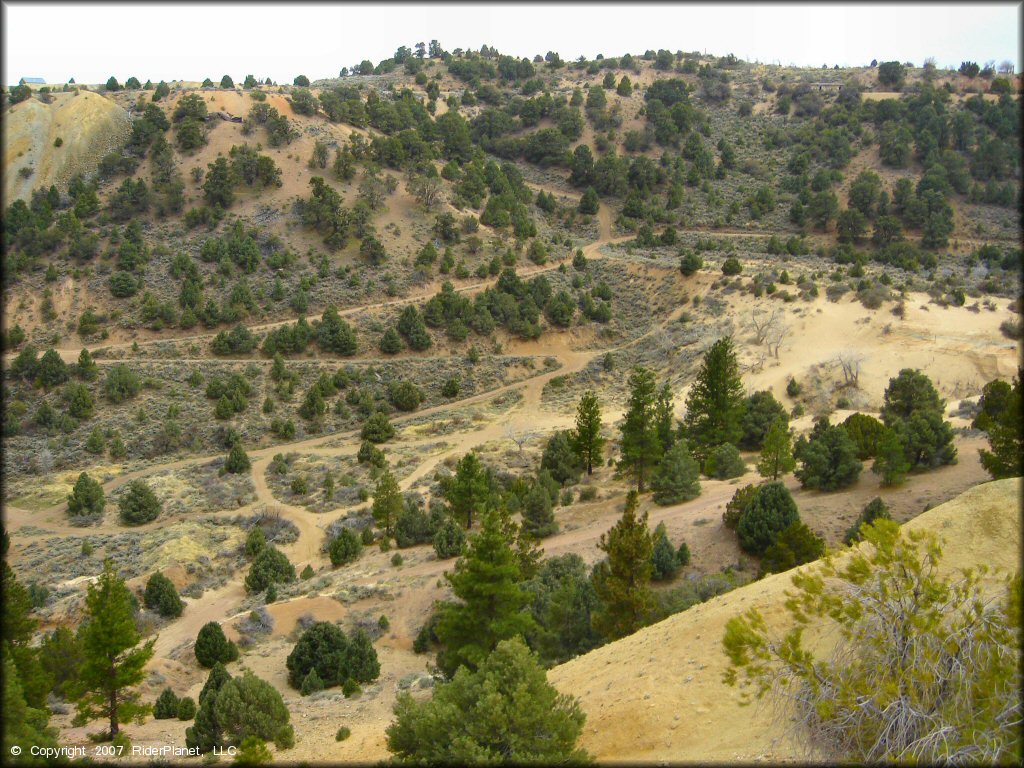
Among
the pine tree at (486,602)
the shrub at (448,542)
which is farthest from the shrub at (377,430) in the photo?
the pine tree at (486,602)

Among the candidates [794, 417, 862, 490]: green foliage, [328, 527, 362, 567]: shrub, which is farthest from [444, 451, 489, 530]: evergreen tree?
[794, 417, 862, 490]: green foliage

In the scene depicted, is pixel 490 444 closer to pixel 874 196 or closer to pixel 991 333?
pixel 991 333

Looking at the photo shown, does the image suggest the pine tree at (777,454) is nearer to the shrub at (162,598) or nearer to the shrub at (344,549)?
the shrub at (344,549)

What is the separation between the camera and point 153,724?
2097 centimetres

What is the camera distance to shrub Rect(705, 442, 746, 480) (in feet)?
123

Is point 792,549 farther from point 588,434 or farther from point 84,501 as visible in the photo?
point 84,501

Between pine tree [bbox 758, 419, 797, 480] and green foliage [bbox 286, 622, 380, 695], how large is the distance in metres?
19.4

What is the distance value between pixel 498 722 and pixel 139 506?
112 ft

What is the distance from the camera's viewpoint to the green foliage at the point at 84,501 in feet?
131

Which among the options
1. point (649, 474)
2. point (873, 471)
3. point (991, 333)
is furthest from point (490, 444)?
point (991, 333)

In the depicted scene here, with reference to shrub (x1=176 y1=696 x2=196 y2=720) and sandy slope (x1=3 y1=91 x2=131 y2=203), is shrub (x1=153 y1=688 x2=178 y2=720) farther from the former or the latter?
sandy slope (x1=3 y1=91 x2=131 y2=203)

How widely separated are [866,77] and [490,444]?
93778 mm

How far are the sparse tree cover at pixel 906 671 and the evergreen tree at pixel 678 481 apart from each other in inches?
894

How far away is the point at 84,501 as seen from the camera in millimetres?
39781
